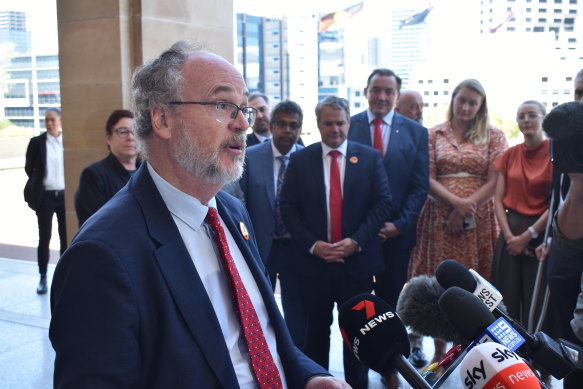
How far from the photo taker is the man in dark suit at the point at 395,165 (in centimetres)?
377

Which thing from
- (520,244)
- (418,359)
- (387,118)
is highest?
(387,118)

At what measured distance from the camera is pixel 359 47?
8648 millimetres

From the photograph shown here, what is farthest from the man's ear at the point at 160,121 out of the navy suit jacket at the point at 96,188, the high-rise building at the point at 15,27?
the high-rise building at the point at 15,27

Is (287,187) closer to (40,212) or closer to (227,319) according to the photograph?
(227,319)

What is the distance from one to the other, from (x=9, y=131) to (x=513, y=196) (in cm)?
1954

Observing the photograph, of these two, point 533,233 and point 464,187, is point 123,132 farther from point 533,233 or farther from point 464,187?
point 533,233

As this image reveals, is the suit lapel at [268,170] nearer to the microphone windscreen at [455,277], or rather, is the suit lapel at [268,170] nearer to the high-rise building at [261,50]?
the microphone windscreen at [455,277]

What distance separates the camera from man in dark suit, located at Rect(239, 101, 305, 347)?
3875 mm

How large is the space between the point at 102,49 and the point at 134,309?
379 cm

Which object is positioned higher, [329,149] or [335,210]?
[329,149]

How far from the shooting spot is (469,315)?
47.0 inches

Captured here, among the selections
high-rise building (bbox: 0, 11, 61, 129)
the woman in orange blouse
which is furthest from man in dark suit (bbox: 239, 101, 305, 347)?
high-rise building (bbox: 0, 11, 61, 129)

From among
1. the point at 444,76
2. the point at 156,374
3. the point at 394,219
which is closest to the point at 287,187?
the point at 394,219

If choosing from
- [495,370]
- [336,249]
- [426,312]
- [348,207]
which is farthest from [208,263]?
[348,207]
